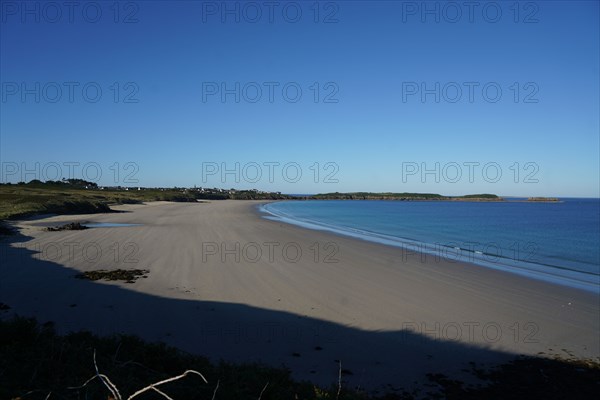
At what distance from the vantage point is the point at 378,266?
1447 cm

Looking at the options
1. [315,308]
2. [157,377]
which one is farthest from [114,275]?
[157,377]

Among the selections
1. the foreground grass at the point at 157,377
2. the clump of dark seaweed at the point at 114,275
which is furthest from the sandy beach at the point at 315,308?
the foreground grass at the point at 157,377

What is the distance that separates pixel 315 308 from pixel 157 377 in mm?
5410

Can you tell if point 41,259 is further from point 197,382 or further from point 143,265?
point 197,382

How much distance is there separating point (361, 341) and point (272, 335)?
1.55m

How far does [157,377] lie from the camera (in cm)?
357

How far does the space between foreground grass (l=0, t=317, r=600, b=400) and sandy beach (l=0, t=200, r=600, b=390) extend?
2.05 ft

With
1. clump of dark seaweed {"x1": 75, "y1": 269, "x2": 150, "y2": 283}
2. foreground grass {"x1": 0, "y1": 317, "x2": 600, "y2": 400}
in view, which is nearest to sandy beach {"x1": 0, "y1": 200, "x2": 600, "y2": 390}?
clump of dark seaweed {"x1": 75, "y1": 269, "x2": 150, "y2": 283}

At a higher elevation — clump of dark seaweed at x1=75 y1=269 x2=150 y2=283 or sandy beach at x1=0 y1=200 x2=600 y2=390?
clump of dark seaweed at x1=75 y1=269 x2=150 y2=283

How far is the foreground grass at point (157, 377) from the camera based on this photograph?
10.3 ft

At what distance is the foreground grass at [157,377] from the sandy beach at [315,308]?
0.62 meters

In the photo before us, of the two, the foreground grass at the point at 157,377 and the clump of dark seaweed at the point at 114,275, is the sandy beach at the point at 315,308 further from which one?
the foreground grass at the point at 157,377

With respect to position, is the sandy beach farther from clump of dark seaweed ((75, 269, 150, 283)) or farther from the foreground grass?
the foreground grass

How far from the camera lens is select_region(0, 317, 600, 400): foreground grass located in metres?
3.14
